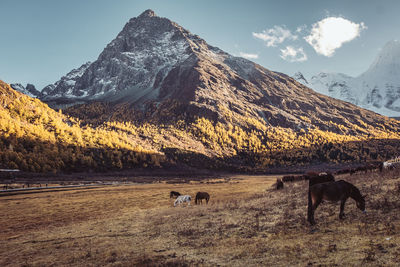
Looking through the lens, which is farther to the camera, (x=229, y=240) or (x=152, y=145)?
(x=152, y=145)

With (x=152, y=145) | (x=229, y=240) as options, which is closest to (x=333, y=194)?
(x=229, y=240)

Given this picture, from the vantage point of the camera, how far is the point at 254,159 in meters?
154

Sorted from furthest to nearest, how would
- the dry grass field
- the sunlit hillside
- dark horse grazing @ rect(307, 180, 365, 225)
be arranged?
1. the sunlit hillside
2. dark horse grazing @ rect(307, 180, 365, 225)
3. the dry grass field

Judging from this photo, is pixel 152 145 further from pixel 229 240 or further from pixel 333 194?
pixel 333 194

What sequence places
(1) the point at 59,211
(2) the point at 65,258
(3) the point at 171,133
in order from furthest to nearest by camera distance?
(3) the point at 171,133 < (1) the point at 59,211 < (2) the point at 65,258

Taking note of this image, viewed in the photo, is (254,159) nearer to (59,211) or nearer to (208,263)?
(59,211)

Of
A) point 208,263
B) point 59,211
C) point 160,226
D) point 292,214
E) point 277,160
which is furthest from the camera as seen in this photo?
point 277,160

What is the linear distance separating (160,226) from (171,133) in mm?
149653

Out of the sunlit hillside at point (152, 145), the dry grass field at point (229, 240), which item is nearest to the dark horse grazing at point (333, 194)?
the dry grass field at point (229, 240)

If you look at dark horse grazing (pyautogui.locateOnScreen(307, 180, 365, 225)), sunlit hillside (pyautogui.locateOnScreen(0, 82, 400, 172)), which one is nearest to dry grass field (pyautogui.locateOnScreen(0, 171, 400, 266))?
dark horse grazing (pyautogui.locateOnScreen(307, 180, 365, 225))

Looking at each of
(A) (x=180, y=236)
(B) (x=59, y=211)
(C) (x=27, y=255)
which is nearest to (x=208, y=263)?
(A) (x=180, y=236)

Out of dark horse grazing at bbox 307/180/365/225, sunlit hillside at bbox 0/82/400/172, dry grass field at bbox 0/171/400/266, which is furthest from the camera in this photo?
sunlit hillside at bbox 0/82/400/172

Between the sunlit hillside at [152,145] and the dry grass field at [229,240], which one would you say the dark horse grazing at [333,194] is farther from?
the sunlit hillside at [152,145]

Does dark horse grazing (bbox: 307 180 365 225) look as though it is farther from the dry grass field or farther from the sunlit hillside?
the sunlit hillside
